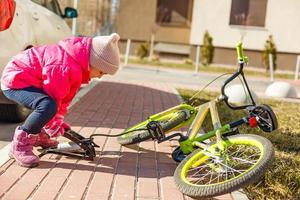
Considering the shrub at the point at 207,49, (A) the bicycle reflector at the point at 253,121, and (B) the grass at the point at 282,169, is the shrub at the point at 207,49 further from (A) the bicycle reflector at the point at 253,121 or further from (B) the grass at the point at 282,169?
(A) the bicycle reflector at the point at 253,121

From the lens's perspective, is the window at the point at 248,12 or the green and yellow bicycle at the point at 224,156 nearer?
the green and yellow bicycle at the point at 224,156

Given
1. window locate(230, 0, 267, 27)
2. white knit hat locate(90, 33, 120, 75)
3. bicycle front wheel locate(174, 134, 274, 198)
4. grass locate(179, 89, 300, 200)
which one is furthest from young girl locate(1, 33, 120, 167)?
A: window locate(230, 0, 267, 27)

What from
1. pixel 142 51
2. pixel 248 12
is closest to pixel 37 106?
pixel 142 51

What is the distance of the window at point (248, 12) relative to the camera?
22922 millimetres

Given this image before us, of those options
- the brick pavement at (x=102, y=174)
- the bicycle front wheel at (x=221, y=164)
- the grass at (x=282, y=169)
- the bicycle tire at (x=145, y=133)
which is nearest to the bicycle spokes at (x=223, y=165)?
the bicycle front wheel at (x=221, y=164)

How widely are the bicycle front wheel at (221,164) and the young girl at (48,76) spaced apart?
1085 mm

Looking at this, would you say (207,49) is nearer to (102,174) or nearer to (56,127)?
(56,127)

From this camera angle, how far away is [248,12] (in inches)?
907

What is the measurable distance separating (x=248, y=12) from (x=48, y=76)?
20.0m

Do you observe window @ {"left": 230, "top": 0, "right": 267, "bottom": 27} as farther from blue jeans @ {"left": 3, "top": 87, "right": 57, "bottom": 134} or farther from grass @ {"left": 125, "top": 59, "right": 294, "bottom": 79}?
blue jeans @ {"left": 3, "top": 87, "right": 57, "bottom": 134}

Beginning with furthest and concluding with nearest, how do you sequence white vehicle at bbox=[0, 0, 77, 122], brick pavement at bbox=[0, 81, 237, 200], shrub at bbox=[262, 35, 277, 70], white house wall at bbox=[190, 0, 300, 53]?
white house wall at bbox=[190, 0, 300, 53], shrub at bbox=[262, 35, 277, 70], white vehicle at bbox=[0, 0, 77, 122], brick pavement at bbox=[0, 81, 237, 200]

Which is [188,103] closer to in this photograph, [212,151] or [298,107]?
[212,151]

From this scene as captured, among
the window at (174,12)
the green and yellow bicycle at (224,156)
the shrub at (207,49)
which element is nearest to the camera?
the green and yellow bicycle at (224,156)

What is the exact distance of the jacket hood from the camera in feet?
13.8
